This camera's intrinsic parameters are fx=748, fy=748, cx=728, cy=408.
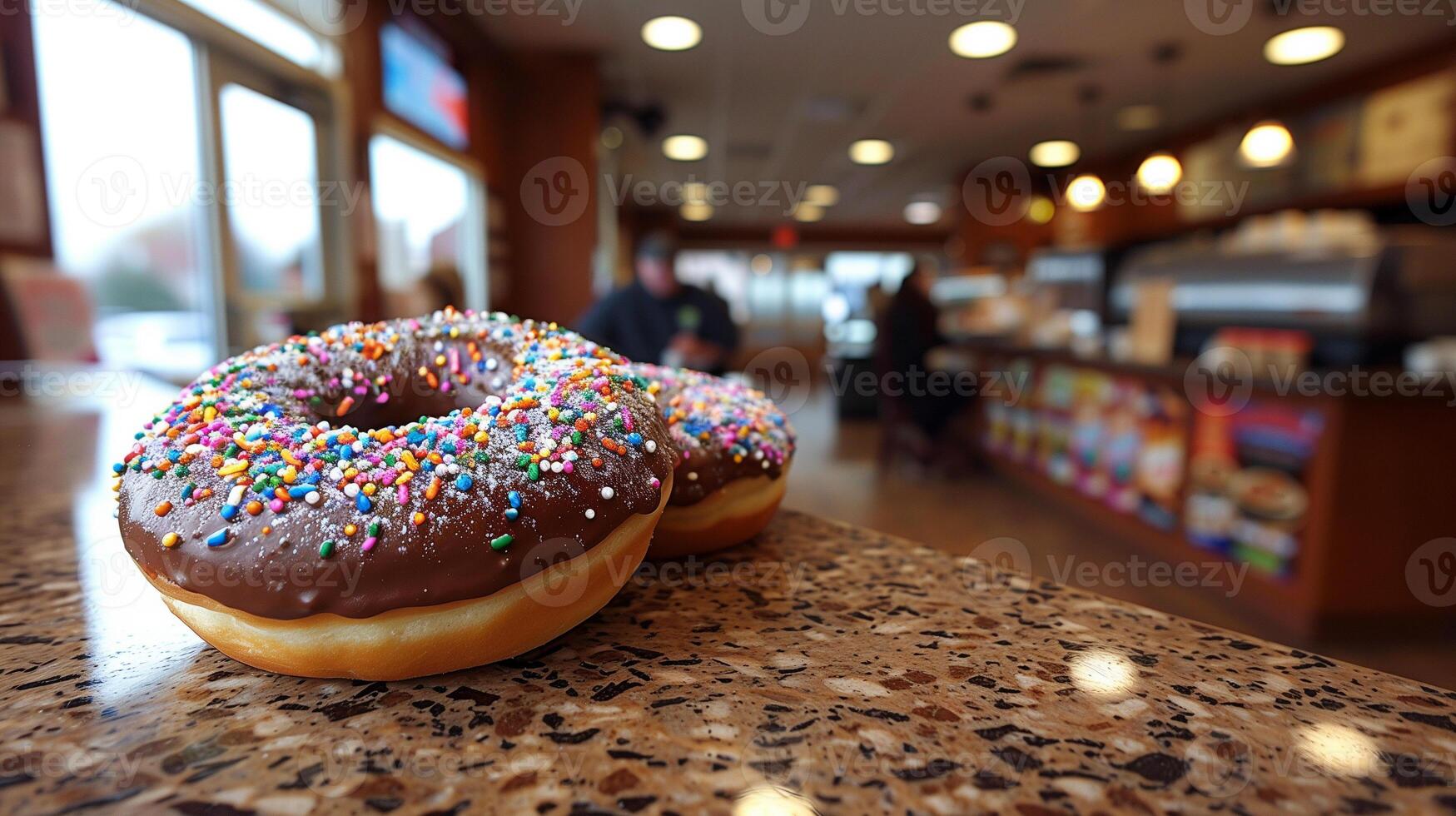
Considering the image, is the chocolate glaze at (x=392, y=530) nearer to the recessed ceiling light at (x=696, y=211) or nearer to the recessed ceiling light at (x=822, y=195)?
the recessed ceiling light at (x=822, y=195)

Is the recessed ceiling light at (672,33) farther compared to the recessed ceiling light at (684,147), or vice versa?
the recessed ceiling light at (684,147)

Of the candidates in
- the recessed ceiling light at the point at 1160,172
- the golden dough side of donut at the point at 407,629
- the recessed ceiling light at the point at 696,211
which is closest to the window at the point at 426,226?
the golden dough side of donut at the point at 407,629

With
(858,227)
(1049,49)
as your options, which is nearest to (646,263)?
(1049,49)

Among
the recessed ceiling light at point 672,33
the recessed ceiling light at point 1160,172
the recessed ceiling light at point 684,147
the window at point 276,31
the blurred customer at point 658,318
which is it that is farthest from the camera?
the recessed ceiling light at point 684,147

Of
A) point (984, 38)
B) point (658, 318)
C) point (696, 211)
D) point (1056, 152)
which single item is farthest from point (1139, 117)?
point (696, 211)

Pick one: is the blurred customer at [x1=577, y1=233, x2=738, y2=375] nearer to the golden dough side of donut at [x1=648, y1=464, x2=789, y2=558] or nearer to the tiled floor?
the tiled floor

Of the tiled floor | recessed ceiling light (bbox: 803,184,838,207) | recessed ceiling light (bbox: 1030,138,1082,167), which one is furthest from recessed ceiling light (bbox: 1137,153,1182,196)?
recessed ceiling light (bbox: 803,184,838,207)

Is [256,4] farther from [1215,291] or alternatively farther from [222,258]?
[1215,291]
